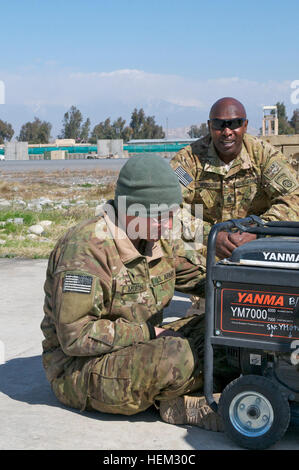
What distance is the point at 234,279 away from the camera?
2.74 m

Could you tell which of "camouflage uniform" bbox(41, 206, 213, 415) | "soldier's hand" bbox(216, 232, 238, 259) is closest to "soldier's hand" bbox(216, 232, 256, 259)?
"soldier's hand" bbox(216, 232, 238, 259)

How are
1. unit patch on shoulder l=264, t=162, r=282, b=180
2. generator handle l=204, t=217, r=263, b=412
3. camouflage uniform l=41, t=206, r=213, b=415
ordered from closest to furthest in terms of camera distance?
1. generator handle l=204, t=217, r=263, b=412
2. camouflage uniform l=41, t=206, r=213, b=415
3. unit patch on shoulder l=264, t=162, r=282, b=180

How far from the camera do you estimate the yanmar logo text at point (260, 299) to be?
106 inches

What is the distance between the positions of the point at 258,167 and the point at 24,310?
7.15 ft

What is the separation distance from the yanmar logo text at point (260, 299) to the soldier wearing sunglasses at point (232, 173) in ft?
6.84

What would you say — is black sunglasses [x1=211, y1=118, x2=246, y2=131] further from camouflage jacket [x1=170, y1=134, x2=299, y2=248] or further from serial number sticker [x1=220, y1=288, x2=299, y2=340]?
serial number sticker [x1=220, y1=288, x2=299, y2=340]

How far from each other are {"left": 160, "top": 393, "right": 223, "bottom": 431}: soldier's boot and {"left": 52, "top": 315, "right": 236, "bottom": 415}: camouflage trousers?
0.05 m

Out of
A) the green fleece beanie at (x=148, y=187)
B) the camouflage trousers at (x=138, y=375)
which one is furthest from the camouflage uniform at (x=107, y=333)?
the green fleece beanie at (x=148, y=187)

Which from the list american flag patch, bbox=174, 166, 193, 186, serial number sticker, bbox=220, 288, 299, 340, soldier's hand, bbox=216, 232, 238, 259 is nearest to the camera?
serial number sticker, bbox=220, 288, 299, 340

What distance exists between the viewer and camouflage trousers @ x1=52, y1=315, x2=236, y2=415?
9.99ft

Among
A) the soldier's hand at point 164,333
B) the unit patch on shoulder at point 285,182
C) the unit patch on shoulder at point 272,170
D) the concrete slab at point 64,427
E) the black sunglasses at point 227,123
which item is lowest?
the concrete slab at point 64,427

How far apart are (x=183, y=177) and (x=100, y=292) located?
7.54 ft

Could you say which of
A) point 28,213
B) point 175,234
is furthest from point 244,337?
point 28,213

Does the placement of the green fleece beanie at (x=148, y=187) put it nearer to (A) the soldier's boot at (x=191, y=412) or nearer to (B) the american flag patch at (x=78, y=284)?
(B) the american flag patch at (x=78, y=284)
